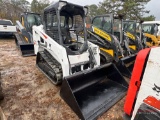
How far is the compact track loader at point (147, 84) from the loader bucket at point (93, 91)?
123cm

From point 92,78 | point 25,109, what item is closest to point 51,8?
point 92,78

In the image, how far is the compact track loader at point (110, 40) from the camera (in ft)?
15.9

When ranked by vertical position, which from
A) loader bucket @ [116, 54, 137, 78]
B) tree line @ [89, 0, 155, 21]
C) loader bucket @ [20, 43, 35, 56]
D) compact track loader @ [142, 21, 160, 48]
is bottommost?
loader bucket @ [116, 54, 137, 78]

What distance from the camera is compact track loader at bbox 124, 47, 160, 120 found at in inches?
53.4

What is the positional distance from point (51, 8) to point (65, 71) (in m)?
1.77

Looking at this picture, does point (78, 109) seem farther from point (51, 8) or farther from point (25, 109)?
point (51, 8)

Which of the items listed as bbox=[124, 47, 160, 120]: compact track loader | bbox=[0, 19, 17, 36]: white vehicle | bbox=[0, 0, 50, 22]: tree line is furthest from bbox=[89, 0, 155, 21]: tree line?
bbox=[124, 47, 160, 120]: compact track loader

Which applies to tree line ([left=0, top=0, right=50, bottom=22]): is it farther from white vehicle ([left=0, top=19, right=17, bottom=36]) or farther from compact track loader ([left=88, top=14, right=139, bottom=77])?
compact track loader ([left=88, top=14, right=139, bottom=77])

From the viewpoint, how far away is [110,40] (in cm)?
532

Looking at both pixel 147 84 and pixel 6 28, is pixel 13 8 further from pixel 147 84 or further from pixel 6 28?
pixel 147 84

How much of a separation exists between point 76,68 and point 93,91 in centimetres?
82

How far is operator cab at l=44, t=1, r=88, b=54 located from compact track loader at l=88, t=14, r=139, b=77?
1.54 meters

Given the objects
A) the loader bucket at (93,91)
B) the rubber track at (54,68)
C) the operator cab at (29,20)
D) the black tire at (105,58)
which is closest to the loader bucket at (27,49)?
the operator cab at (29,20)

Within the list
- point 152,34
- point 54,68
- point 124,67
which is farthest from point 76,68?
point 152,34
